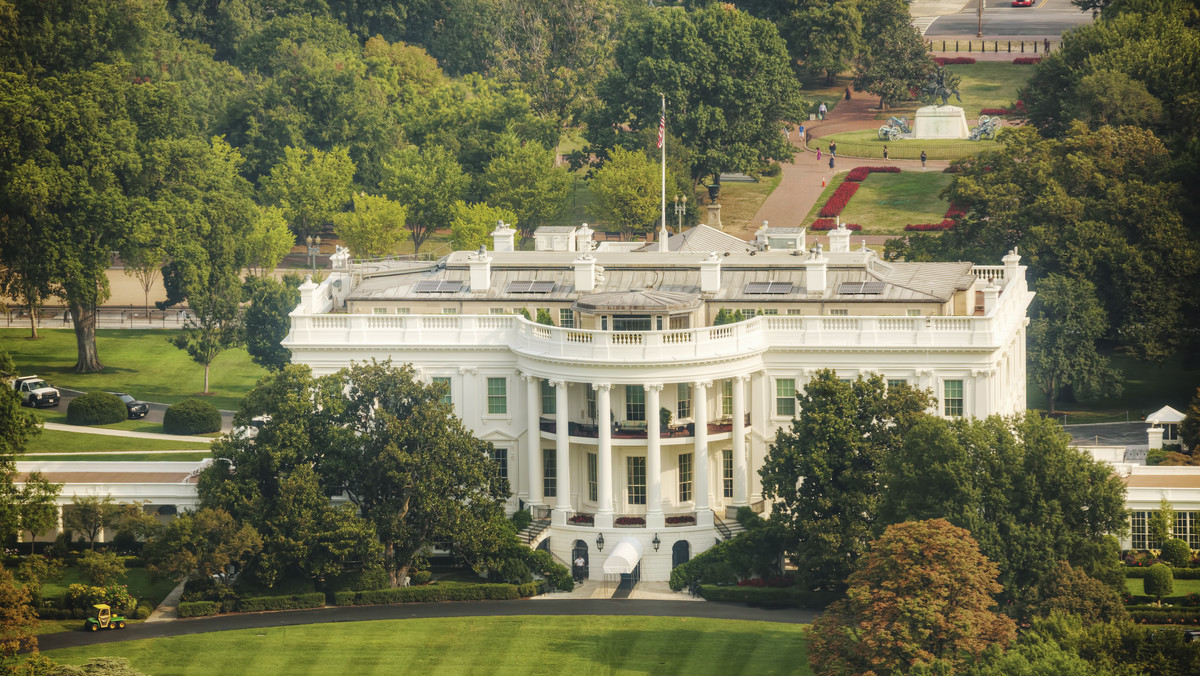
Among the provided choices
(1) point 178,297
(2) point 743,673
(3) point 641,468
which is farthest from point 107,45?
(2) point 743,673

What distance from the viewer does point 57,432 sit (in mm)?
149500

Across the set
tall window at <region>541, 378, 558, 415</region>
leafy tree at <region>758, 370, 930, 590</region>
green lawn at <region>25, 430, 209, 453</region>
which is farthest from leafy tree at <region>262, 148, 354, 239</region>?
leafy tree at <region>758, 370, 930, 590</region>

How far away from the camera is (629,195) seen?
18088 cm

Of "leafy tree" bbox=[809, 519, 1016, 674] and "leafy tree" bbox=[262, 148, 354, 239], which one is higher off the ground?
"leafy tree" bbox=[262, 148, 354, 239]

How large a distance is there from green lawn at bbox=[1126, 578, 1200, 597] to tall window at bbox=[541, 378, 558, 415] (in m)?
29.8

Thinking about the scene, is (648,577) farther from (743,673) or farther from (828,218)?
(828,218)

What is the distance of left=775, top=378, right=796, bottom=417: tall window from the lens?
125875 millimetres

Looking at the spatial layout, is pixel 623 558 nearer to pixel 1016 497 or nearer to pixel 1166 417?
pixel 1016 497

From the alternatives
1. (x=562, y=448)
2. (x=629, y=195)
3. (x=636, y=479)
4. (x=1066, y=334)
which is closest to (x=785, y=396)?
(x=636, y=479)

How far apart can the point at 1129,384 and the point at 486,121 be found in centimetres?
6328

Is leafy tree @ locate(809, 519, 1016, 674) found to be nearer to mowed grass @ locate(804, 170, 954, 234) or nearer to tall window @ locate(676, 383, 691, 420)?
tall window @ locate(676, 383, 691, 420)

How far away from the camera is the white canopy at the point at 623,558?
393ft

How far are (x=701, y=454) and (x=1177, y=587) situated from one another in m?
23.7

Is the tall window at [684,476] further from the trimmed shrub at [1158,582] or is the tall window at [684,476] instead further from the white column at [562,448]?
the trimmed shrub at [1158,582]
